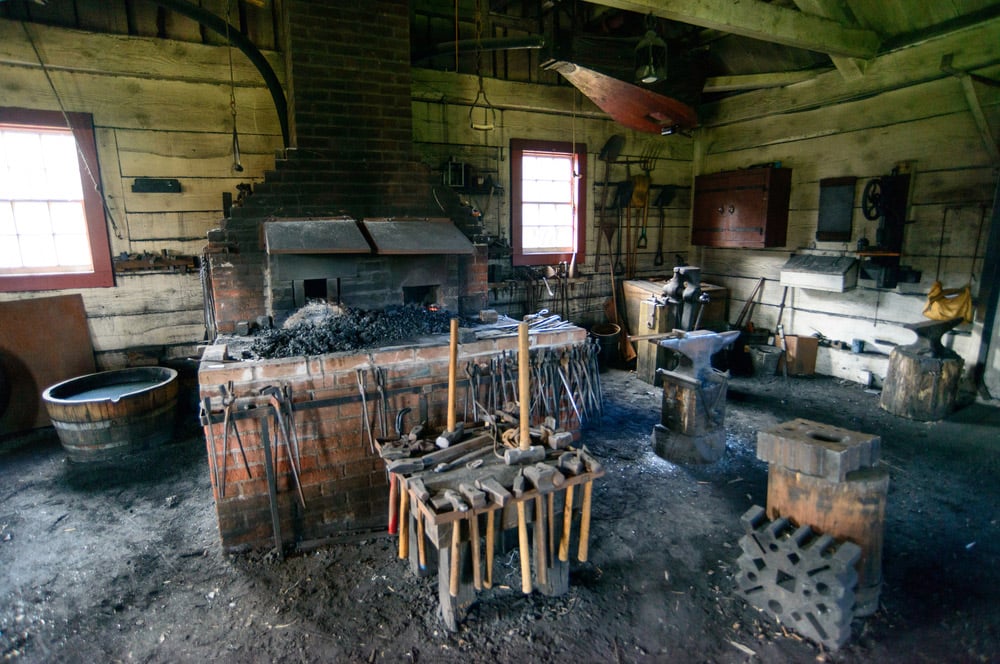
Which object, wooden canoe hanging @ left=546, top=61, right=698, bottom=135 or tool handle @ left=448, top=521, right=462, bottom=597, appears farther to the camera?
wooden canoe hanging @ left=546, top=61, right=698, bottom=135

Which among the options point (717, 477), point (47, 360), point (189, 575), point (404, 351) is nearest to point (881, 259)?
point (717, 477)

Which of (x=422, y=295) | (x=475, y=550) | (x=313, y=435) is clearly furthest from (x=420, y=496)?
(x=422, y=295)

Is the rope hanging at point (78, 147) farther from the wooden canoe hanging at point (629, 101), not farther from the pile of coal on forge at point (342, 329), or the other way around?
the wooden canoe hanging at point (629, 101)

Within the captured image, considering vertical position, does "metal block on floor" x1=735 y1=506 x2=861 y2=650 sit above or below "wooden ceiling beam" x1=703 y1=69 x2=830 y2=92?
below

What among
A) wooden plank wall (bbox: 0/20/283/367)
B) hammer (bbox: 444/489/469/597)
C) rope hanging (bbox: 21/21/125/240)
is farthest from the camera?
wooden plank wall (bbox: 0/20/283/367)

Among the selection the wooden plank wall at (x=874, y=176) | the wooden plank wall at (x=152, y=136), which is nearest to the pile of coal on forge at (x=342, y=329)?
the wooden plank wall at (x=152, y=136)

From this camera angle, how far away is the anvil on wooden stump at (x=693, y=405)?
13.0 ft

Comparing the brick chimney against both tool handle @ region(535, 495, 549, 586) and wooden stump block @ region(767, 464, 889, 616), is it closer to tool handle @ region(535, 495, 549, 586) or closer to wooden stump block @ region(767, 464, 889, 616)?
tool handle @ region(535, 495, 549, 586)

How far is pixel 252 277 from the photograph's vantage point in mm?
4039

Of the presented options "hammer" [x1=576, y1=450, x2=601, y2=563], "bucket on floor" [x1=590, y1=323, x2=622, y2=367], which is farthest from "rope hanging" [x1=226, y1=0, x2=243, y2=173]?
"bucket on floor" [x1=590, y1=323, x2=622, y2=367]

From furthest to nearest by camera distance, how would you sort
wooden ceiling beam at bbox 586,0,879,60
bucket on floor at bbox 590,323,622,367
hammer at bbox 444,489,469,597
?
bucket on floor at bbox 590,323,622,367 → wooden ceiling beam at bbox 586,0,879,60 → hammer at bbox 444,489,469,597

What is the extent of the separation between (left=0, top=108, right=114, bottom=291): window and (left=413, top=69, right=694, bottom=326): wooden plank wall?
9.49 feet

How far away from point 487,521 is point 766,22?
436 cm

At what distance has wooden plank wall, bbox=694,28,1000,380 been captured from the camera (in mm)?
4656
